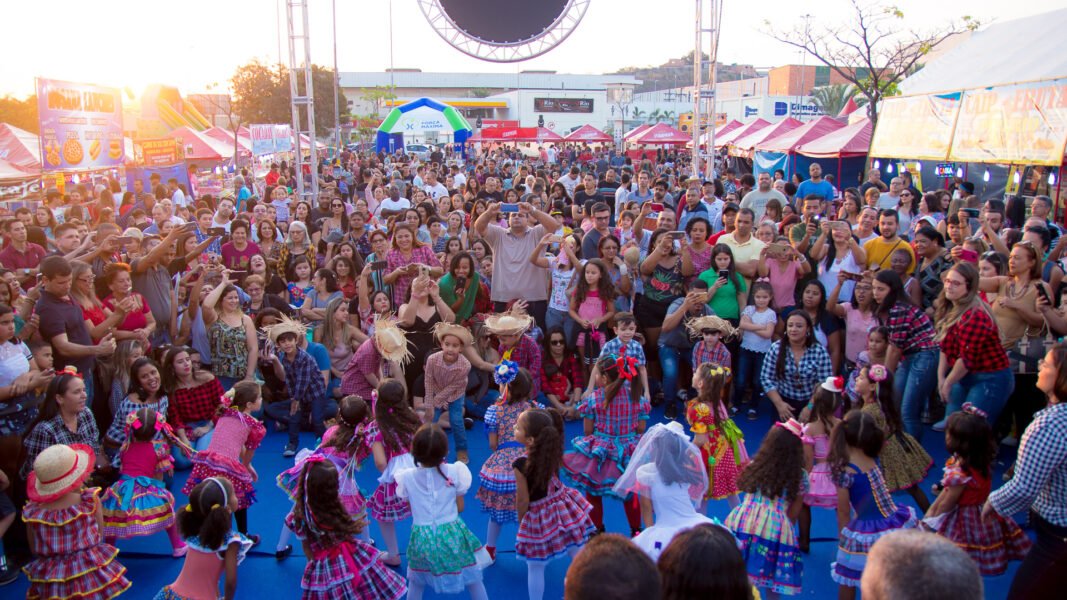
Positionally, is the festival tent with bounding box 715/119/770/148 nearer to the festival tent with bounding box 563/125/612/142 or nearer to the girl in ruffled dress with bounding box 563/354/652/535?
the festival tent with bounding box 563/125/612/142

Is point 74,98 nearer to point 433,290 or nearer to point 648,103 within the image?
point 433,290

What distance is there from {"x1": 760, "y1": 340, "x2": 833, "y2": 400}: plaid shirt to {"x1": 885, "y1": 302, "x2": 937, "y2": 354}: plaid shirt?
53cm

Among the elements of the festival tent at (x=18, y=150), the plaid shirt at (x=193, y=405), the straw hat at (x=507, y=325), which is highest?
the festival tent at (x=18, y=150)

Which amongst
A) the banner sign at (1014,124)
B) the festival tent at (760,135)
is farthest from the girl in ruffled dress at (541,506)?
the festival tent at (760,135)

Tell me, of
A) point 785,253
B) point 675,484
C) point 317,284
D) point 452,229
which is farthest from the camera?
point 452,229

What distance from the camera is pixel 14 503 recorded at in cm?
432

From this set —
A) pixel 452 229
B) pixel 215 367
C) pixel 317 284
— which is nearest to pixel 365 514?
pixel 215 367

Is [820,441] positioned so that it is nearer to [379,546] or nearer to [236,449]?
[379,546]

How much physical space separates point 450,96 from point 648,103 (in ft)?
74.5

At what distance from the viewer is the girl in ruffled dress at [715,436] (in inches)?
170

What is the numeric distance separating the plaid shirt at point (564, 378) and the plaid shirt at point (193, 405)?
8.83 ft

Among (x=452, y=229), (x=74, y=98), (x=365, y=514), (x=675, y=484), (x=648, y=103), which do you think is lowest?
(x=365, y=514)

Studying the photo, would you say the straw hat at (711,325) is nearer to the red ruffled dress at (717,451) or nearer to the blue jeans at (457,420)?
the red ruffled dress at (717,451)

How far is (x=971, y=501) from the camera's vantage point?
11.5 ft
